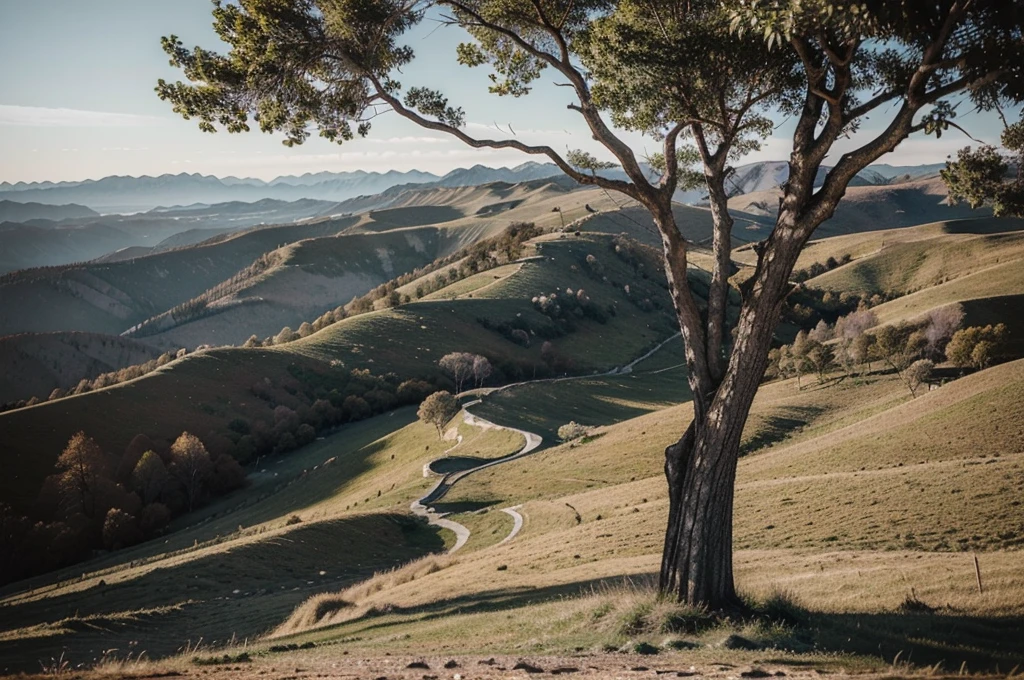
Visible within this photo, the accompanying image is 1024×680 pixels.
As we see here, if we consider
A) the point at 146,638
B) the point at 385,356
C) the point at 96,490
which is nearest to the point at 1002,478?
the point at 146,638

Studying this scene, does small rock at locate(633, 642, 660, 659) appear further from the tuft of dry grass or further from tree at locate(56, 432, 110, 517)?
tree at locate(56, 432, 110, 517)

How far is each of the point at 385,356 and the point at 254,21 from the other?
4773 inches

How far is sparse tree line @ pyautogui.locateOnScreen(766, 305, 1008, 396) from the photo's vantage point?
190ft

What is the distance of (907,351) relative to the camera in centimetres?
6209

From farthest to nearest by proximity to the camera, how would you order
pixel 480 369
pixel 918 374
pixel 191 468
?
pixel 480 369 → pixel 191 468 → pixel 918 374

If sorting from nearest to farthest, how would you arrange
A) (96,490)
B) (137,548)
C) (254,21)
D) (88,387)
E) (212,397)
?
1. (254,21)
2. (137,548)
3. (96,490)
4. (212,397)
5. (88,387)

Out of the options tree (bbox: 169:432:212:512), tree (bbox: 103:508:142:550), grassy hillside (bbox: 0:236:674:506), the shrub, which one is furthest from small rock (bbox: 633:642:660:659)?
grassy hillside (bbox: 0:236:674:506)

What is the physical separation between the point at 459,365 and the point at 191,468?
49753mm

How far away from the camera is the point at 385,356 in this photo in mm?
133125

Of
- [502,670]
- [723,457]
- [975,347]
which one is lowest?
[975,347]

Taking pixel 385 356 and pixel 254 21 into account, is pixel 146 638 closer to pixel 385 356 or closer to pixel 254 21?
pixel 254 21

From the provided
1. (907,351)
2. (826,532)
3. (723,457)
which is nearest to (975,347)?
(907,351)

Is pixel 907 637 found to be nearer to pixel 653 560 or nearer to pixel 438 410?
pixel 653 560

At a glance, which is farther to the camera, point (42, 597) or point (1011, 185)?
point (42, 597)
